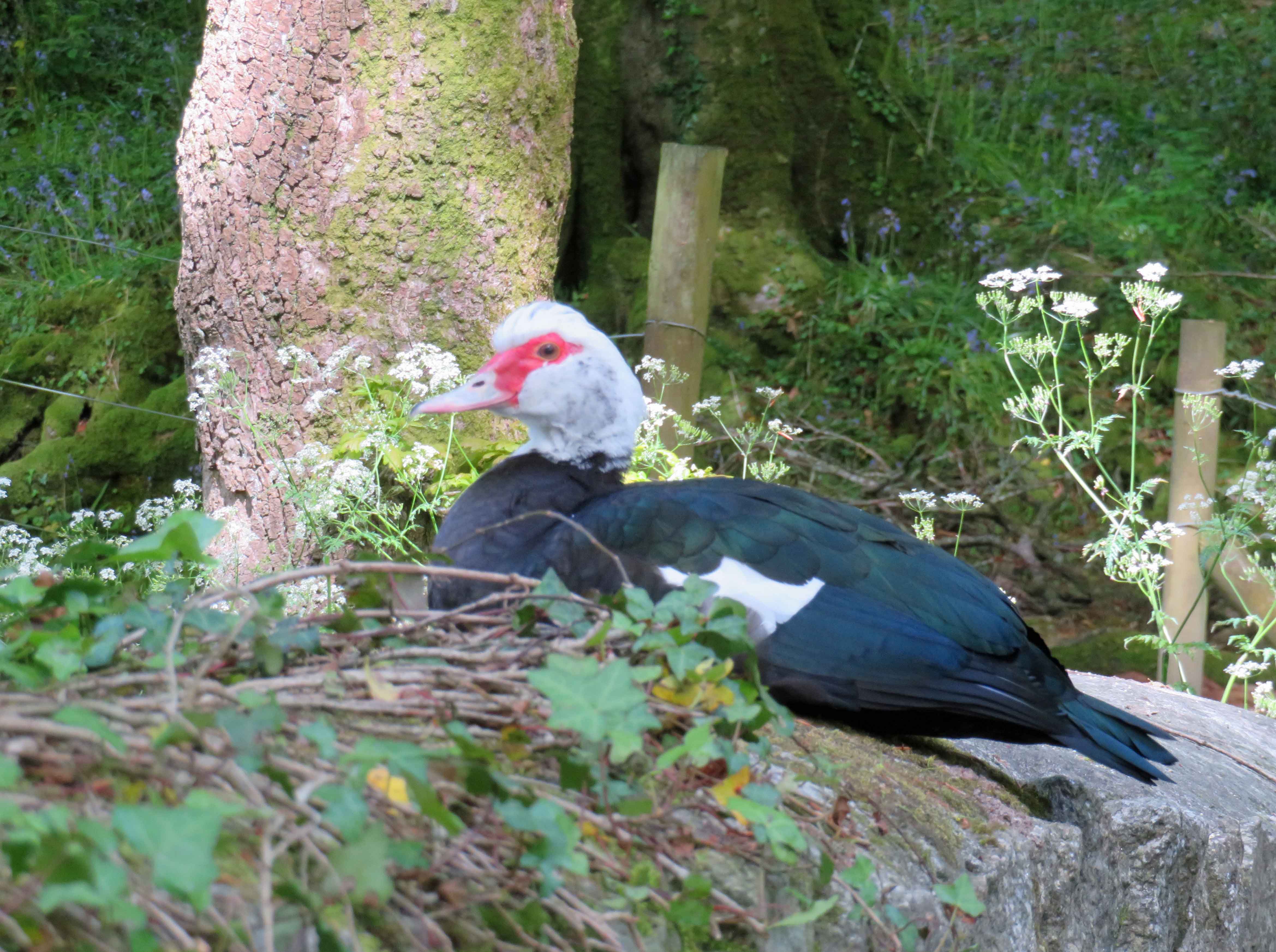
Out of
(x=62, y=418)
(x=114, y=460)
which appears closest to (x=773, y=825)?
(x=114, y=460)

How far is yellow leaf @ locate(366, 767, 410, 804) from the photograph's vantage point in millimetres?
1114

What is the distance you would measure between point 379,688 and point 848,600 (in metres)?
1.07

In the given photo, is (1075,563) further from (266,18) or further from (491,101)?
(266,18)

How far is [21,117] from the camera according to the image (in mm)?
8000

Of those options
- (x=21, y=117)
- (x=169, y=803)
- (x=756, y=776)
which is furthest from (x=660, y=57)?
(x=169, y=803)

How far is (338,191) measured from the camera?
3.48 meters

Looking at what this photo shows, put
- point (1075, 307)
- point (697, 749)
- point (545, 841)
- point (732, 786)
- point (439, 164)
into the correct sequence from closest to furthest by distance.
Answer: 1. point (545, 841)
2. point (697, 749)
3. point (732, 786)
4. point (1075, 307)
5. point (439, 164)

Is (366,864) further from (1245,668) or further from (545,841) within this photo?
(1245,668)

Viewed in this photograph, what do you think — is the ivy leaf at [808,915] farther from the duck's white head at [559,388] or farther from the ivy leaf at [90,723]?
the duck's white head at [559,388]

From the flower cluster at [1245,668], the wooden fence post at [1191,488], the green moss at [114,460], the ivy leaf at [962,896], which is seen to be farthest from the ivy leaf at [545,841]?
the green moss at [114,460]

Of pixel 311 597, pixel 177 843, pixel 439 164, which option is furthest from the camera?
pixel 439 164

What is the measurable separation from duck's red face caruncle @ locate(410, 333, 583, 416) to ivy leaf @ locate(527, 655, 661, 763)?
4.32 feet

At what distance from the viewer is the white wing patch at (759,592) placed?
209cm

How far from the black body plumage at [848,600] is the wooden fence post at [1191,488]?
5.61 feet
